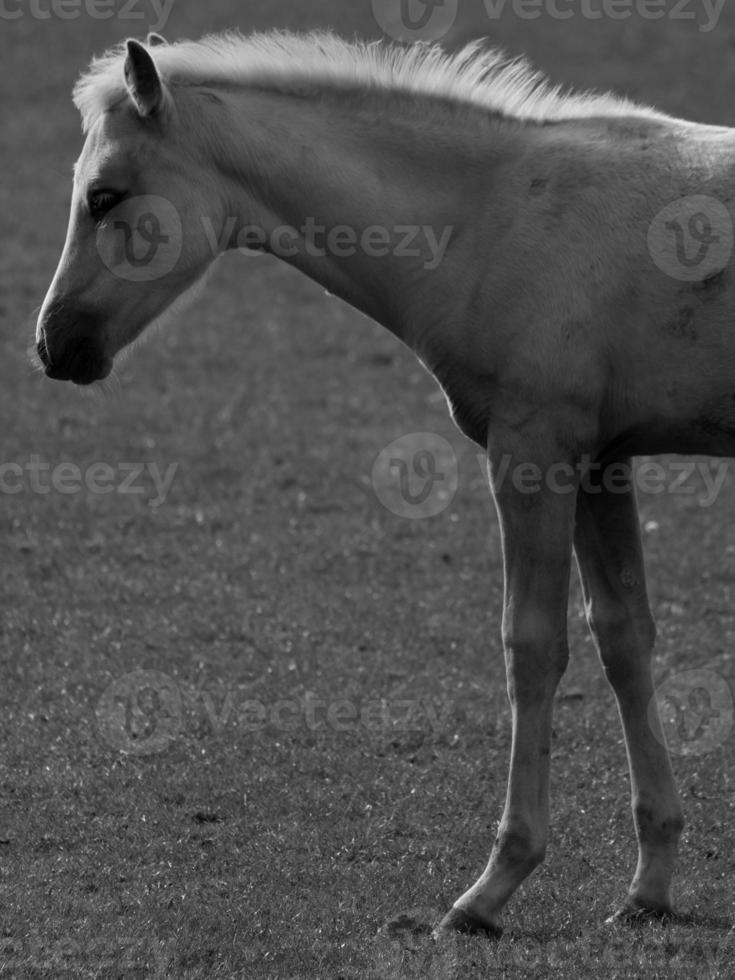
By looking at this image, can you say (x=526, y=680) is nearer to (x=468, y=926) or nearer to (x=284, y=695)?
(x=468, y=926)

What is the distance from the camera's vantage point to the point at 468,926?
5.16 m

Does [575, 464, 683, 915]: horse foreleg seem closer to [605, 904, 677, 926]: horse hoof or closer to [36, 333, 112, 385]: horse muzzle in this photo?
[605, 904, 677, 926]: horse hoof

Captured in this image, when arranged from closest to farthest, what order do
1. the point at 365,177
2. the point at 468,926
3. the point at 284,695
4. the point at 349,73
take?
the point at 468,926 → the point at 365,177 → the point at 349,73 → the point at 284,695

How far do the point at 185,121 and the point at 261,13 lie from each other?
21173mm

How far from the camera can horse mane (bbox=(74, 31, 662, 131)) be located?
5.38m

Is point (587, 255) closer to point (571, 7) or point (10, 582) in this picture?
point (10, 582)

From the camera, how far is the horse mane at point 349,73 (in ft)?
17.6

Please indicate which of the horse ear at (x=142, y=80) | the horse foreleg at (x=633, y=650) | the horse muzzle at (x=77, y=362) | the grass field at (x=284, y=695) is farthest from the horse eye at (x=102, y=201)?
the grass field at (x=284, y=695)

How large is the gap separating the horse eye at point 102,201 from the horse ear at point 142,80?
30 centimetres

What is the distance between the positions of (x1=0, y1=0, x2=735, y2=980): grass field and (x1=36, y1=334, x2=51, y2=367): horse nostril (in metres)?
1.92

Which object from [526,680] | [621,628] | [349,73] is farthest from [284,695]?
[349,73]

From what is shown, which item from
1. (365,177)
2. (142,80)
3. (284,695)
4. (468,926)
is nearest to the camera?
(142,80)

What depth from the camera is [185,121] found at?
5.24 metres

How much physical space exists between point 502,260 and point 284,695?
131 inches
